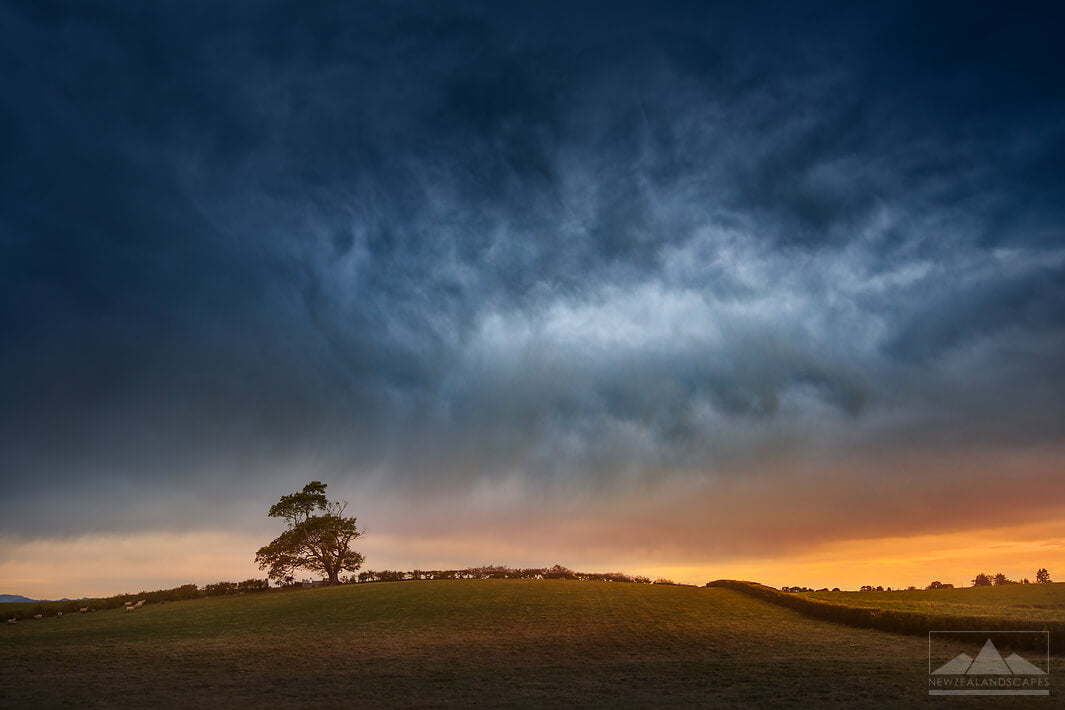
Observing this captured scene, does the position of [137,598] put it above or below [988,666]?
below

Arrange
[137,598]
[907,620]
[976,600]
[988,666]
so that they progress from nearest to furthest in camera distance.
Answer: [988,666] → [907,620] → [976,600] → [137,598]

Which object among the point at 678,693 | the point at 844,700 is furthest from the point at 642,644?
the point at 844,700

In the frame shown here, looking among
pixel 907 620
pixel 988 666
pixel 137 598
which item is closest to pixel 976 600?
pixel 907 620

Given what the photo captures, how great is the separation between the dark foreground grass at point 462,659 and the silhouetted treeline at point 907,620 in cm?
162

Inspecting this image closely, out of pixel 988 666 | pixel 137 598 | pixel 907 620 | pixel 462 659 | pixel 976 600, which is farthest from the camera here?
pixel 137 598

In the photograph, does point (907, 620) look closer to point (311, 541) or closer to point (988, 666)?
point (988, 666)

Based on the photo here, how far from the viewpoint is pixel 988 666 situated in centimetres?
3159

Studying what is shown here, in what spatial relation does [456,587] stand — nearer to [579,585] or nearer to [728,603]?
[579,585]

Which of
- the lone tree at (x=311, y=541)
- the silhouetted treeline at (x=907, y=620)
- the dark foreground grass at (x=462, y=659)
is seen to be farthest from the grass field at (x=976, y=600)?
the lone tree at (x=311, y=541)

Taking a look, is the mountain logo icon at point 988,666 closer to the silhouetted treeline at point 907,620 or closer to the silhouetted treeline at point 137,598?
the silhouetted treeline at point 907,620

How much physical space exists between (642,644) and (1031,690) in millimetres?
20084

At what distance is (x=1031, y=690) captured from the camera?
26.7m

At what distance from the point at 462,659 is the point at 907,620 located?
30488mm

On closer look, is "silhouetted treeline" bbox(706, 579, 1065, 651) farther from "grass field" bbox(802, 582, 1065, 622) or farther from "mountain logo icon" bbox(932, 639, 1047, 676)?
"grass field" bbox(802, 582, 1065, 622)
